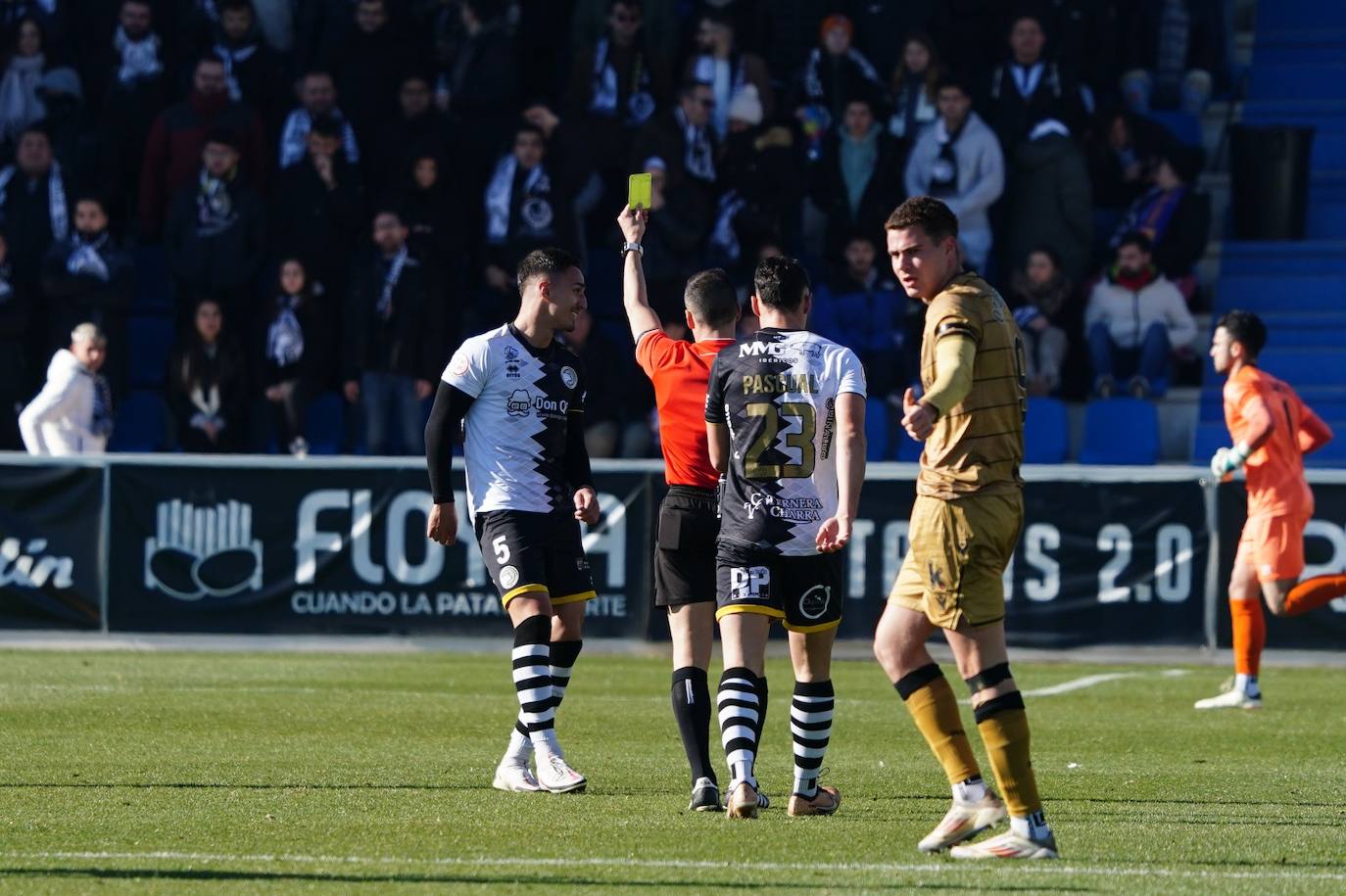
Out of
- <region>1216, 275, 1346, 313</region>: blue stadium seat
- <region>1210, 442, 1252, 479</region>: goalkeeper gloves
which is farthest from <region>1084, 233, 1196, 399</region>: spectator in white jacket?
<region>1210, 442, 1252, 479</region>: goalkeeper gloves

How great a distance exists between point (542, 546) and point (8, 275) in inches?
485

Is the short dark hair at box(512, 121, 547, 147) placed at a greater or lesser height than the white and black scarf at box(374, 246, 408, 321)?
greater

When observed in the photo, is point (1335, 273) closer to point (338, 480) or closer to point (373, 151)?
point (373, 151)

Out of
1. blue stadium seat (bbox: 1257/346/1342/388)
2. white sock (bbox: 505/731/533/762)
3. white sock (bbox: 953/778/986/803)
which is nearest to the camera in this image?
white sock (bbox: 953/778/986/803)

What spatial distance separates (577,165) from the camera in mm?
20062

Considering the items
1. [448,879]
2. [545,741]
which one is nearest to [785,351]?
[545,741]

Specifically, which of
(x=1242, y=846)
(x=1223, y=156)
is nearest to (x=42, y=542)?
(x=1242, y=846)

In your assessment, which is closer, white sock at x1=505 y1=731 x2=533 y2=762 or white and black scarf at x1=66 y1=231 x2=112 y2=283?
white sock at x1=505 y1=731 x2=533 y2=762

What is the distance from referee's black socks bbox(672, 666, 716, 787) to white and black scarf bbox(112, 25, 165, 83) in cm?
1412

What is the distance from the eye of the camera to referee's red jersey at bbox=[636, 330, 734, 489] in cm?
862

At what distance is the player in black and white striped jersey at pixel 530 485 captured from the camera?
880cm

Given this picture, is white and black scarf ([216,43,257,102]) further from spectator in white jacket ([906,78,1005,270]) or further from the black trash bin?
the black trash bin

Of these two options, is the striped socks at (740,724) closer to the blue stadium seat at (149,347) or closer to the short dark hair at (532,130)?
the short dark hair at (532,130)

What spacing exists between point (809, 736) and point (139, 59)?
14736 millimetres
